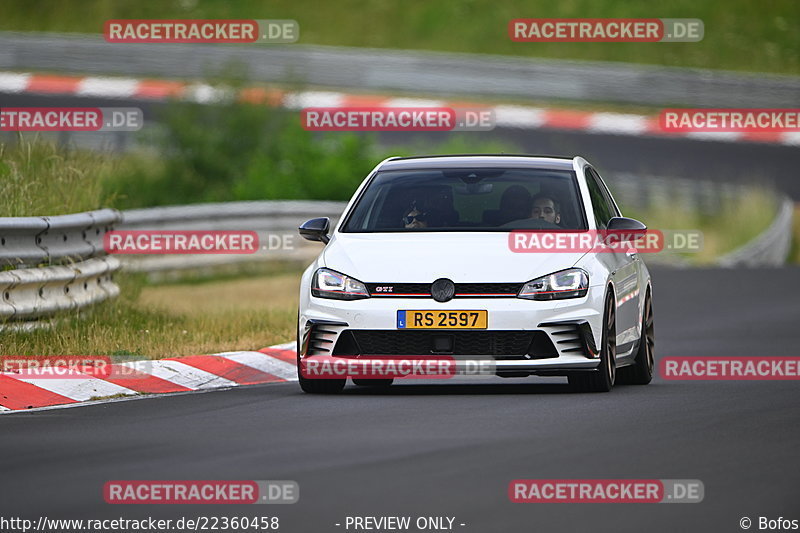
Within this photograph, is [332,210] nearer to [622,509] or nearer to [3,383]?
[3,383]

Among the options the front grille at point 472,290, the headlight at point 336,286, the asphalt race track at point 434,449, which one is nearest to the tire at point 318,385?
the asphalt race track at point 434,449

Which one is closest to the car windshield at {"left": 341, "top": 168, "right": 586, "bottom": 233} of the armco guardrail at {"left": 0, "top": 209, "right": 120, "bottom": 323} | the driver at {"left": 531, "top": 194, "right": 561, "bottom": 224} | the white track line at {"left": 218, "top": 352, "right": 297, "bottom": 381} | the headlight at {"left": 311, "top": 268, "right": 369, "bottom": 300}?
the driver at {"left": 531, "top": 194, "right": 561, "bottom": 224}

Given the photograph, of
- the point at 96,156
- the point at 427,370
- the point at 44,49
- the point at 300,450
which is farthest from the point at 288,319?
the point at 44,49

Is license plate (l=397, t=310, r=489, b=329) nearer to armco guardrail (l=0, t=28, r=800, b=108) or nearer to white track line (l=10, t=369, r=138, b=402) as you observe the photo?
white track line (l=10, t=369, r=138, b=402)

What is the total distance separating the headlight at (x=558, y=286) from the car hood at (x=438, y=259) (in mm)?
42

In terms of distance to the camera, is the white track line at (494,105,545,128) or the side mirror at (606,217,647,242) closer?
the side mirror at (606,217,647,242)

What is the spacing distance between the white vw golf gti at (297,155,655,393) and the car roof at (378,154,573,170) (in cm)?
20

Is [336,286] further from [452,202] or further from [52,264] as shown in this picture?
[52,264]

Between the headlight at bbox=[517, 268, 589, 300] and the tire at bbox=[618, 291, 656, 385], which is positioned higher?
the headlight at bbox=[517, 268, 589, 300]

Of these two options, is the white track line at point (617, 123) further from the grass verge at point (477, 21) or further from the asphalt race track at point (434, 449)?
the asphalt race track at point (434, 449)

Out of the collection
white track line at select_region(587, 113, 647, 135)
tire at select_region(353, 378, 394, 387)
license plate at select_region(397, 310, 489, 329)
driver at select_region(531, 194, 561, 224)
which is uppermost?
white track line at select_region(587, 113, 647, 135)

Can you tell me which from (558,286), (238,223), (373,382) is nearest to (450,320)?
(558,286)

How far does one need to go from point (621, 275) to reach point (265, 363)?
2713 millimetres

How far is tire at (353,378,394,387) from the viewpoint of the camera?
1251 cm
